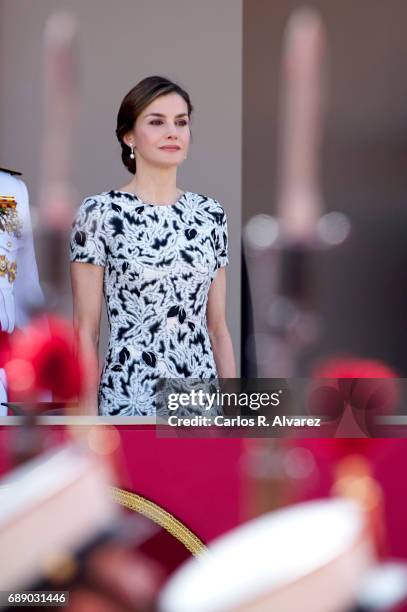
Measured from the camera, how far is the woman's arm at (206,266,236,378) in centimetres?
221

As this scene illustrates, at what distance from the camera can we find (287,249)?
364 cm

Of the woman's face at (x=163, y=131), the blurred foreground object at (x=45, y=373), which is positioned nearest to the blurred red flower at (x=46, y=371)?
the blurred foreground object at (x=45, y=373)

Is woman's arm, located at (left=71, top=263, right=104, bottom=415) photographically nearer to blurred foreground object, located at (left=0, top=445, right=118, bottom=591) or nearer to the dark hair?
the dark hair

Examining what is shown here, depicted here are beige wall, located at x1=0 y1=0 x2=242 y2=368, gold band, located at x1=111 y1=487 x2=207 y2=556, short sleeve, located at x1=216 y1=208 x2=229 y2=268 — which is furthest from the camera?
beige wall, located at x1=0 y1=0 x2=242 y2=368

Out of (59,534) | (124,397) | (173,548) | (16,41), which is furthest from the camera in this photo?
(16,41)

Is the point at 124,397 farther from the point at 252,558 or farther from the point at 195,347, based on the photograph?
the point at 252,558

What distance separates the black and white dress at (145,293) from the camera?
209 cm

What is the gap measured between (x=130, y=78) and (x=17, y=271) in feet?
4.98

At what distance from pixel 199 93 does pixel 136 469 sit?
2.11 meters

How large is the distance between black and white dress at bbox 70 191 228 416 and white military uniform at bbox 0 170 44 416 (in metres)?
0.14

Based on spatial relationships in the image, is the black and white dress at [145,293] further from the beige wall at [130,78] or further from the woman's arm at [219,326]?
the beige wall at [130,78]

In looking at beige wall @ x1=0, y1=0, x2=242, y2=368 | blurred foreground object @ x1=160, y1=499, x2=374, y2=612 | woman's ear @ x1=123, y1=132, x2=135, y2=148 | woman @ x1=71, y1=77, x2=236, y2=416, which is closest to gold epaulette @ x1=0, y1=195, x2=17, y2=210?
woman @ x1=71, y1=77, x2=236, y2=416

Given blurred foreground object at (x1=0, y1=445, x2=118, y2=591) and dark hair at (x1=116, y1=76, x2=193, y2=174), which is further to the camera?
dark hair at (x1=116, y1=76, x2=193, y2=174)

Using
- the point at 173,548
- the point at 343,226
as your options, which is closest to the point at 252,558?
the point at 173,548
